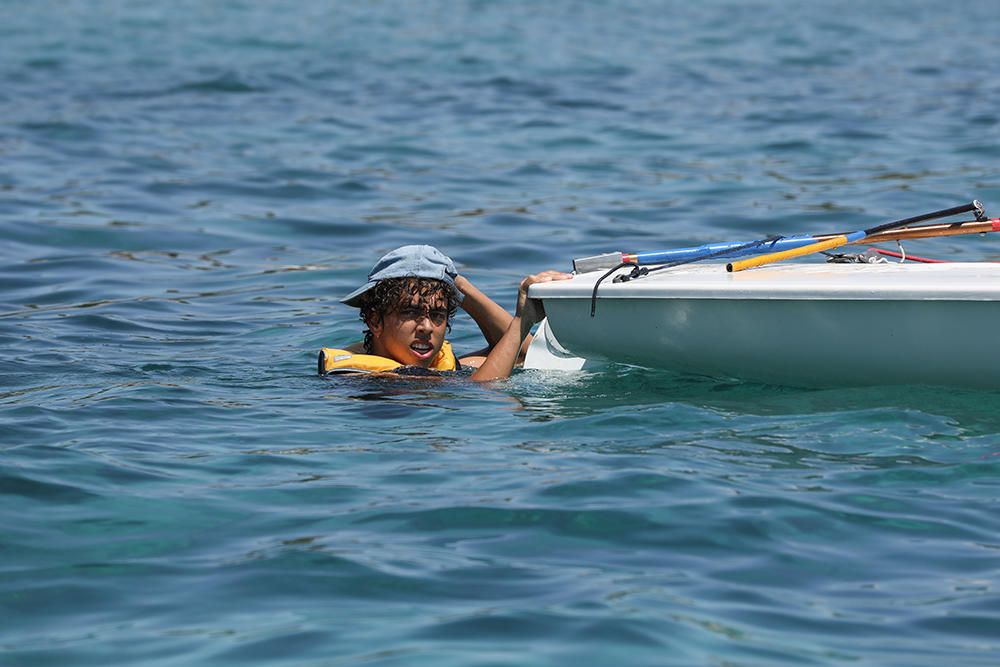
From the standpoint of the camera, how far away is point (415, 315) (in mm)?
6164

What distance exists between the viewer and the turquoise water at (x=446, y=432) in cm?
375

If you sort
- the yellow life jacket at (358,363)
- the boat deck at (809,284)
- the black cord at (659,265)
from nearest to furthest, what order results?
the boat deck at (809,284), the black cord at (659,265), the yellow life jacket at (358,363)

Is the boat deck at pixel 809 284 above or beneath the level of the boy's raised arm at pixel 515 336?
above

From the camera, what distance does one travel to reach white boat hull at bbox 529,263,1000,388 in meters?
5.33

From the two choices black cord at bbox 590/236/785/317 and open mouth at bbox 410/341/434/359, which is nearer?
black cord at bbox 590/236/785/317

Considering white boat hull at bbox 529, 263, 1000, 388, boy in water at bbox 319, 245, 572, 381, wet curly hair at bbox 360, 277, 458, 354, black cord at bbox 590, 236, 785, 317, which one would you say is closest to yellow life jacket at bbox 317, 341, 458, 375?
boy in water at bbox 319, 245, 572, 381

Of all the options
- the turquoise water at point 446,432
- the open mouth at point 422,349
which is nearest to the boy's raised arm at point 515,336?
the turquoise water at point 446,432

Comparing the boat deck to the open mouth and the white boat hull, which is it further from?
the open mouth

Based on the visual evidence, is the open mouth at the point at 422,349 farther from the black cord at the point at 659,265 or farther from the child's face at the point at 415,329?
the black cord at the point at 659,265

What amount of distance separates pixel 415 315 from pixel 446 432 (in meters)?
0.85

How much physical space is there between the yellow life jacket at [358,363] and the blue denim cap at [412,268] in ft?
0.73

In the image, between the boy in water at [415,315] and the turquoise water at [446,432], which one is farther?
the boy in water at [415,315]

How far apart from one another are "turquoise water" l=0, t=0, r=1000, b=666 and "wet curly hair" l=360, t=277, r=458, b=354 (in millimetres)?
317

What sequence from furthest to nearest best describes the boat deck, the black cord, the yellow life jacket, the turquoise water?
1. the yellow life jacket
2. the black cord
3. the boat deck
4. the turquoise water
